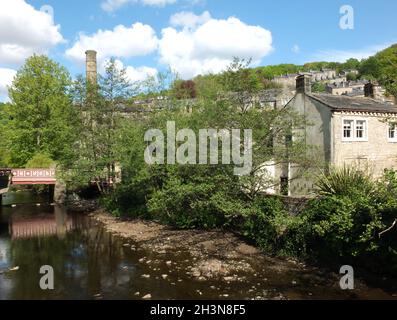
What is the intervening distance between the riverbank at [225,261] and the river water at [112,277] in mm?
73

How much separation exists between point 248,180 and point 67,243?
10837 mm

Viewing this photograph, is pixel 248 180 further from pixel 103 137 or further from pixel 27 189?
pixel 27 189

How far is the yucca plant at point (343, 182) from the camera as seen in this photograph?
15.4 metres

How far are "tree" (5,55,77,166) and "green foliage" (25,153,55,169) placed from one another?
5.54 feet

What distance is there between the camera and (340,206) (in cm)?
1434

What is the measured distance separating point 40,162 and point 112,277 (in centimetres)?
2647

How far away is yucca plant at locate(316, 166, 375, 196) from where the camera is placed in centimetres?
1544

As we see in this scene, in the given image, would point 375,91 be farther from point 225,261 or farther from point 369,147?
point 225,261

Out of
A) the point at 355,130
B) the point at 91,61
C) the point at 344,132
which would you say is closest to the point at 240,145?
the point at 344,132

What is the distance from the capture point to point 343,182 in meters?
16.0

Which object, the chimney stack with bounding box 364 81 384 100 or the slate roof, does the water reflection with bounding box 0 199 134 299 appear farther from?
the chimney stack with bounding box 364 81 384 100

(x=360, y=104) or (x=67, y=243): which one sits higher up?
(x=360, y=104)

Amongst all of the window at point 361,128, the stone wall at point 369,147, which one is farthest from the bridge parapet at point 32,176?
the window at point 361,128
